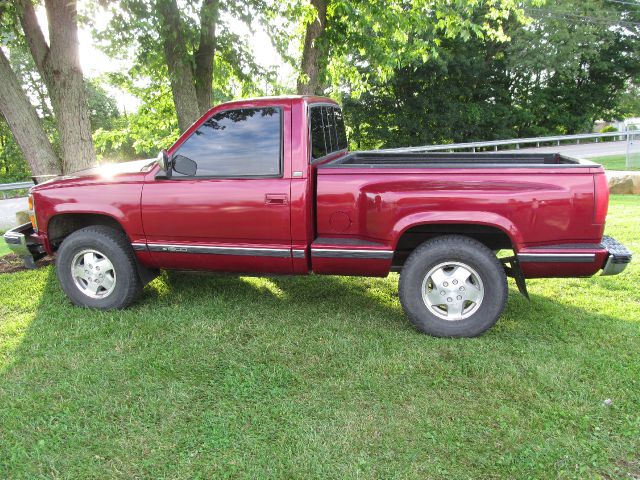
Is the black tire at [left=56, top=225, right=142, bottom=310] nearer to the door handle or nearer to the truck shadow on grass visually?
the truck shadow on grass

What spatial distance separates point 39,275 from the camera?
5625mm

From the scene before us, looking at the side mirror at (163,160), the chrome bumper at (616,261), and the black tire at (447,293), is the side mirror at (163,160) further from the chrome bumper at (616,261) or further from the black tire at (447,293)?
the chrome bumper at (616,261)

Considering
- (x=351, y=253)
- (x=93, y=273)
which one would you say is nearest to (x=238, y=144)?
(x=351, y=253)

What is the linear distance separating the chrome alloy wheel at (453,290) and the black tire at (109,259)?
2.59 m

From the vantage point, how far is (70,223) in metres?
4.78

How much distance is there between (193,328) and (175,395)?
1002 millimetres

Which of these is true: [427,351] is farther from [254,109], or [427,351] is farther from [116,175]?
[116,175]

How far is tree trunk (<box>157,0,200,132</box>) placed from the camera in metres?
6.41

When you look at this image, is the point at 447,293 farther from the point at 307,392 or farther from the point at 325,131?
the point at 325,131

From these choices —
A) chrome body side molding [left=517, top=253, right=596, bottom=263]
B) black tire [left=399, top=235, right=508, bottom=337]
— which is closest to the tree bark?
black tire [left=399, top=235, right=508, bottom=337]

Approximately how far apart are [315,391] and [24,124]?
578cm

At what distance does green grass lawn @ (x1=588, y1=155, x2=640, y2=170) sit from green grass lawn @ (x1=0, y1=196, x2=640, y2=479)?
1155cm

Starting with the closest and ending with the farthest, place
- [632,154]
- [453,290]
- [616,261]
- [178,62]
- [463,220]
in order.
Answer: [616,261] < [463,220] < [453,290] < [178,62] < [632,154]

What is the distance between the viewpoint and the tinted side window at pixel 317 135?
4121 millimetres
